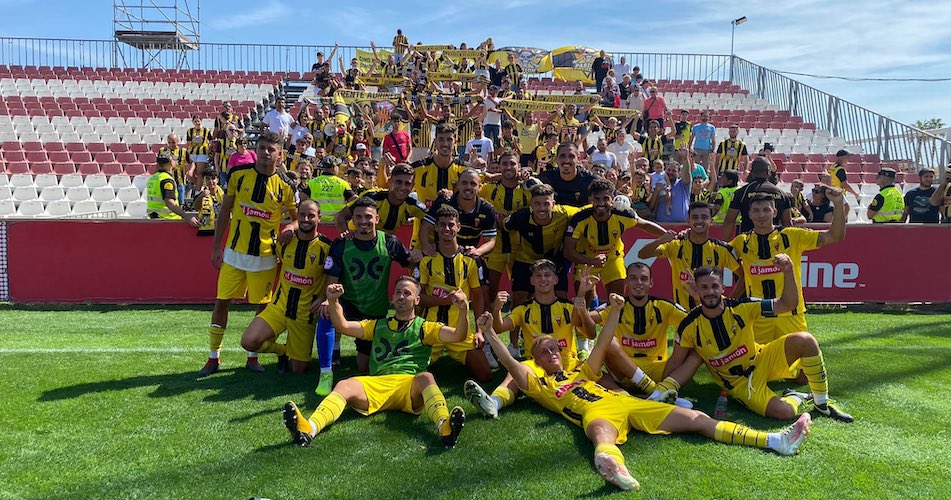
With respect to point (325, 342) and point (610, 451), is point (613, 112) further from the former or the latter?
point (610, 451)

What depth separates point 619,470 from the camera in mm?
3984

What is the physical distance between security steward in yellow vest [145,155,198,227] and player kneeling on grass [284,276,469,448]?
5.83 m

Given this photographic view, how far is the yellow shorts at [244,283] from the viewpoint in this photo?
6.53 meters

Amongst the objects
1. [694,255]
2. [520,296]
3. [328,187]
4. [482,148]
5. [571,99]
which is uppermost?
[571,99]

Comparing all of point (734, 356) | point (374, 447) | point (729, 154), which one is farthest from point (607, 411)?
point (729, 154)

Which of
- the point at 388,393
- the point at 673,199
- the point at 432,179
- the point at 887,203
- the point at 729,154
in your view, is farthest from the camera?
the point at 729,154

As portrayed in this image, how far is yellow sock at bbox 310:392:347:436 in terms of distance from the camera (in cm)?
471

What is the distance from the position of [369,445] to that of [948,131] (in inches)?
988

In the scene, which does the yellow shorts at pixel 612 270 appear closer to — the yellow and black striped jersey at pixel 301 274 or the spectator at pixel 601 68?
the yellow and black striped jersey at pixel 301 274

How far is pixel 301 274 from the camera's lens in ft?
21.0

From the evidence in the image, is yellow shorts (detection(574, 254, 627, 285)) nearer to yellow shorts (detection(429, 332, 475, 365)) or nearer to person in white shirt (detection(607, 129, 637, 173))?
yellow shorts (detection(429, 332, 475, 365))

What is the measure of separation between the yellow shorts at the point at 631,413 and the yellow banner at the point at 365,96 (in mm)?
13293

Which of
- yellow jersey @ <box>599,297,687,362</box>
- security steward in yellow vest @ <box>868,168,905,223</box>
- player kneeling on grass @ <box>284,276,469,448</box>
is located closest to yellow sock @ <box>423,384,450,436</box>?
player kneeling on grass @ <box>284,276,469,448</box>

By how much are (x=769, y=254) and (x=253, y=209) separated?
4811 mm
